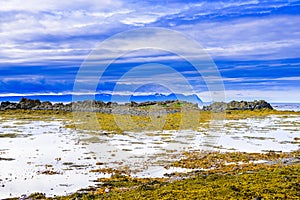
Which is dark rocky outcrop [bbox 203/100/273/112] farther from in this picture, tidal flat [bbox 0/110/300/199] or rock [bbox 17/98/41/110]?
tidal flat [bbox 0/110/300/199]

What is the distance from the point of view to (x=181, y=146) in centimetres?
3775

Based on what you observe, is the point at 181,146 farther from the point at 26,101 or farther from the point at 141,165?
the point at 26,101

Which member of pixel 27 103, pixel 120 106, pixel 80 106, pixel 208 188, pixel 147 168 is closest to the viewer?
pixel 208 188

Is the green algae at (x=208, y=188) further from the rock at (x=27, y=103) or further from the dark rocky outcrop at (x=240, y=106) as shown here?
the dark rocky outcrop at (x=240, y=106)

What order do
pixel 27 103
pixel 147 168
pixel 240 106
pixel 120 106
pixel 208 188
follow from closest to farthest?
1. pixel 208 188
2. pixel 147 168
3. pixel 27 103
4. pixel 120 106
5. pixel 240 106

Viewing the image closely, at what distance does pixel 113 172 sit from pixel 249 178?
30.3ft

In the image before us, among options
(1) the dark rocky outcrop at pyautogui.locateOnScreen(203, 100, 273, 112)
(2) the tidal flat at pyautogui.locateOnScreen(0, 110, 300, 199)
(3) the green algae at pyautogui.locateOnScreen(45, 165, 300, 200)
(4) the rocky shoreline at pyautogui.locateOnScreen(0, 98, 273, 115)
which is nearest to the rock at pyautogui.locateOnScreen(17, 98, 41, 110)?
(4) the rocky shoreline at pyautogui.locateOnScreen(0, 98, 273, 115)

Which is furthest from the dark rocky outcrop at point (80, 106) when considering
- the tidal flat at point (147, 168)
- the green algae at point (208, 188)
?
the green algae at point (208, 188)

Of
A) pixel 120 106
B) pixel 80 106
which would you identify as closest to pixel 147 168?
pixel 80 106

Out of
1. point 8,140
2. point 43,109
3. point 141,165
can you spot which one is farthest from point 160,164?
point 43,109

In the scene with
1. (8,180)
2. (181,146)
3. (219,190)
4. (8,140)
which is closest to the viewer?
(219,190)

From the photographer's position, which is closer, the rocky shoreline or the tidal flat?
the tidal flat

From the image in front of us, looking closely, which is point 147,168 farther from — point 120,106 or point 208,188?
point 120,106

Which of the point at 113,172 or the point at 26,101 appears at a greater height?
the point at 26,101
